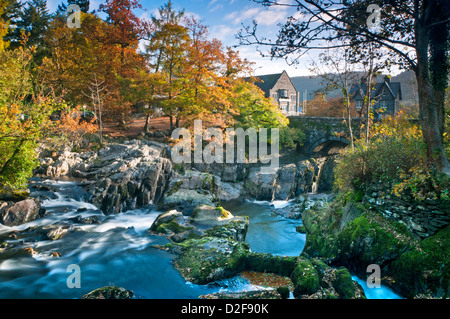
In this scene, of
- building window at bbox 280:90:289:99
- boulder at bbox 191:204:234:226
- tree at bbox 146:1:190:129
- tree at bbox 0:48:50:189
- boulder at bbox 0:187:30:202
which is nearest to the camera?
tree at bbox 0:48:50:189

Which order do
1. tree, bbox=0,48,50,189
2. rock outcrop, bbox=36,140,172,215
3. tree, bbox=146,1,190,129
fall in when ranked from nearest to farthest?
tree, bbox=0,48,50,189 < rock outcrop, bbox=36,140,172,215 < tree, bbox=146,1,190,129

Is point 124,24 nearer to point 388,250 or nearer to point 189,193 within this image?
point 189,193

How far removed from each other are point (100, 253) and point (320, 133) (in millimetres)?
21780

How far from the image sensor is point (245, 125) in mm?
22188

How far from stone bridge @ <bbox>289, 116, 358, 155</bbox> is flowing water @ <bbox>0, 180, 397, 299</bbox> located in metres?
12.3

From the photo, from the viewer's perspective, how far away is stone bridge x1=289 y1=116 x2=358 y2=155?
2397cm

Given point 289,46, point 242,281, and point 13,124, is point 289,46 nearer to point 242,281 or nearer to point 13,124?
point 242,281

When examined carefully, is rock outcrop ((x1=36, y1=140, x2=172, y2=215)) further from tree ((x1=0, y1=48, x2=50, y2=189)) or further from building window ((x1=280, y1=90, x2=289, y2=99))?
building window ((x1=280, y1=90, x2=289, y2=99))

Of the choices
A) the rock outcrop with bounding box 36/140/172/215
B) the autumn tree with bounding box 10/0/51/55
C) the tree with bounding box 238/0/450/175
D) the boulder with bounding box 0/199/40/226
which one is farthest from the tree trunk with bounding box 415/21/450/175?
the autumn tree with bounding box 10/0/51/55

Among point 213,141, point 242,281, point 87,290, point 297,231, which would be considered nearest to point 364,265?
point 242,281

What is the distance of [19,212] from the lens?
35.7 ft

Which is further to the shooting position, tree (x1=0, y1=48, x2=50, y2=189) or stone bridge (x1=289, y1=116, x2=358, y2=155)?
stone bridge (x1=289, y1=116, x2=358, y2=155)

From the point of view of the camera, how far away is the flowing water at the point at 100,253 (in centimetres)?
652

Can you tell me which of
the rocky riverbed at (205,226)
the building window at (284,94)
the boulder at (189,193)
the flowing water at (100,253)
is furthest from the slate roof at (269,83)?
the flowing water at (100,253)
